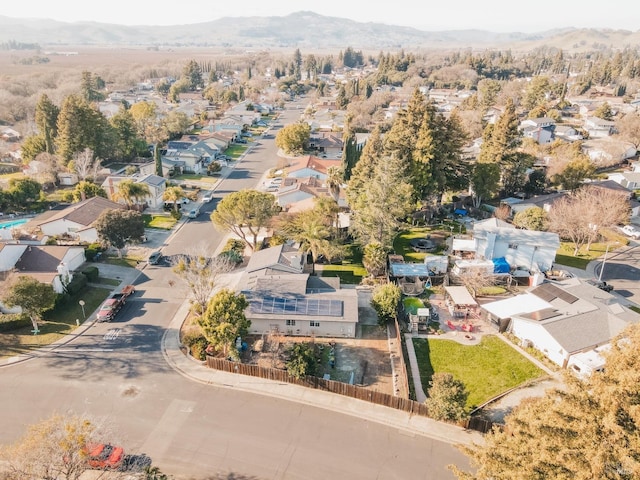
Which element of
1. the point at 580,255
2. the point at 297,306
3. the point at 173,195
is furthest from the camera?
the point at 173,195

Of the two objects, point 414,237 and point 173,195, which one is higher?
point 173,195

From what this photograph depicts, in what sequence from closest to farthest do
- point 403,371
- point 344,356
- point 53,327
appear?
point 403,371 → point 344,356 → point 53,327

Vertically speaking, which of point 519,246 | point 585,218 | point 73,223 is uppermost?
point 585,218

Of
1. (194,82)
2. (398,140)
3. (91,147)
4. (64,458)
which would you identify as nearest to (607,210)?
(398,140)

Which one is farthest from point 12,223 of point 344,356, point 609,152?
point 609,152

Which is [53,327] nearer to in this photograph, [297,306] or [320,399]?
[297,306]

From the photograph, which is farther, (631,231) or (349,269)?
(631,231)

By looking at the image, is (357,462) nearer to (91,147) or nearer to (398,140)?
(398,140)

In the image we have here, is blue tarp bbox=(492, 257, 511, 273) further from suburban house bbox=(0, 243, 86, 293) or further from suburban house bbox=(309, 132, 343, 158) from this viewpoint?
suburban house bbox=(309, 132, 343, 158)

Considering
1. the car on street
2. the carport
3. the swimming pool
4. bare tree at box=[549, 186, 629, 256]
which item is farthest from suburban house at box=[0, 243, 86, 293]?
bare tree at box=[549, 186, 629, 256]
